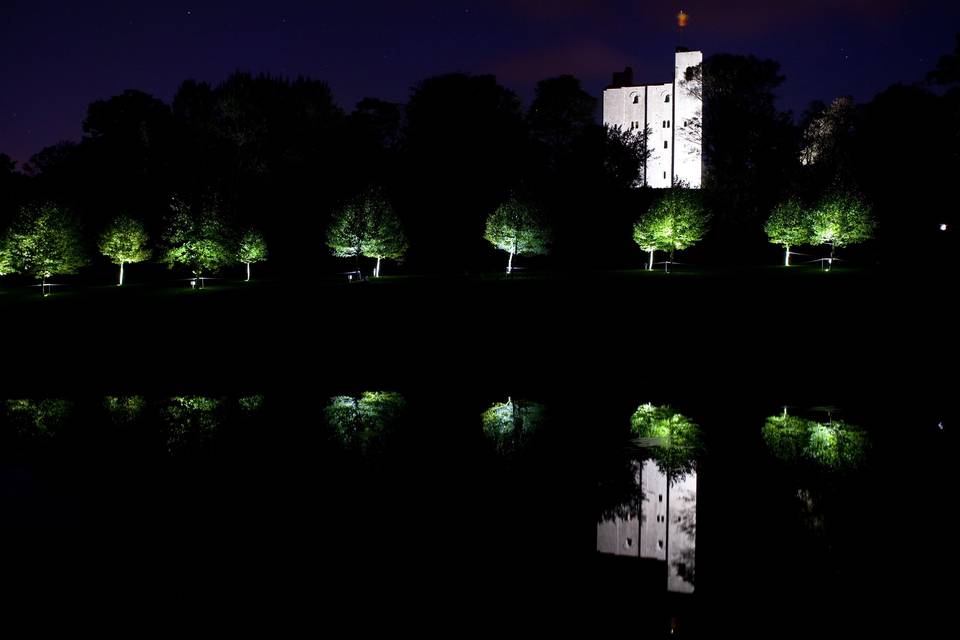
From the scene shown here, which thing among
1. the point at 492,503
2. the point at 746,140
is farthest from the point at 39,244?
the point at 746,140

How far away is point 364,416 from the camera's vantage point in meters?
14.7

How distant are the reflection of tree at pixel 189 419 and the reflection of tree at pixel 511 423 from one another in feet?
15.8

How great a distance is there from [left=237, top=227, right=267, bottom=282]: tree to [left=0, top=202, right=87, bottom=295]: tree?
32.9 ft

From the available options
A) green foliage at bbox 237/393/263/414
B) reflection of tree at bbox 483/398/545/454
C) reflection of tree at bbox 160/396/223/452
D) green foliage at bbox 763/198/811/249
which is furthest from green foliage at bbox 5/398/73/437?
green foliage at bbox 763/198/811/249

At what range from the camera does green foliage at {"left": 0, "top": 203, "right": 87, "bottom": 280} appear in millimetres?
47438

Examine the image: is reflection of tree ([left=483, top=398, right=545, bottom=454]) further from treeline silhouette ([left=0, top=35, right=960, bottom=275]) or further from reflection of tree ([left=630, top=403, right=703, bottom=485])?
treeline silhouette ([left=0, top=35, right=960, bottom=275])

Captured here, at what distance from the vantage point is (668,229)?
54.9 meters

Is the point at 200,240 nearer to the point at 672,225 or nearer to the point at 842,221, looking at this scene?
the point at 672,225

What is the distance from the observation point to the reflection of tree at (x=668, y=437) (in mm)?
11023

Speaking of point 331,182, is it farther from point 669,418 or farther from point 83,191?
point 669,418

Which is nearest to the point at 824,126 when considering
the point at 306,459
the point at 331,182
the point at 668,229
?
Answer: the point at 668,229

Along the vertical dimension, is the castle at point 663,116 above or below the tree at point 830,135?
above

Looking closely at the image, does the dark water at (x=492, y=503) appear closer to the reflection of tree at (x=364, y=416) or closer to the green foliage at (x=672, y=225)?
the reflection of tree at (x=364, y=416)

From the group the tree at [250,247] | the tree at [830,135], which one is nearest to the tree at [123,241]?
the tree at [250,247]
